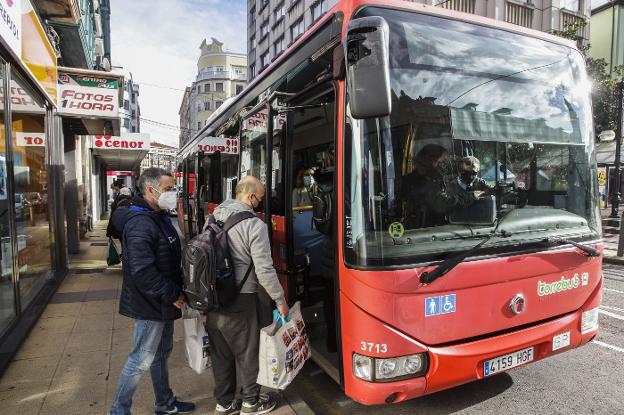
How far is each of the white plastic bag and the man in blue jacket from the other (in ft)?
0.47

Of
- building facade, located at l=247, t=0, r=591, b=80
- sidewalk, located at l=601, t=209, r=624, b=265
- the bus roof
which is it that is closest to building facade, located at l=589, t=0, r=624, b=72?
building facade, located at l=247, t=0, r=591, b=80

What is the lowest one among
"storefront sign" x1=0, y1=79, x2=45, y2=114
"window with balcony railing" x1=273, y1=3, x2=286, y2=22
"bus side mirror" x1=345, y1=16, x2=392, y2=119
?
"bus side mirror" x1=345, y1=16, x2=392, y2=119

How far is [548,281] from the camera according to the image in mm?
3057

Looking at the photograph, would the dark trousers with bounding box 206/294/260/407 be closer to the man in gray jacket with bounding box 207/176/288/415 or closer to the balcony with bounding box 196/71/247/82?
the man in gray jacket with bounding box 207/176/288/415

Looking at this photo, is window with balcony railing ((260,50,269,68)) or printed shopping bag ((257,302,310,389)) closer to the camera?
printed shopping bag ((257,302,310,389))

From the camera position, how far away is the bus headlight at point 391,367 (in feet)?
8.64

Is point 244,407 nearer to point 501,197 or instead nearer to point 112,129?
point 501,197

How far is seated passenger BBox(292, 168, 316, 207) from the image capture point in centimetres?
409

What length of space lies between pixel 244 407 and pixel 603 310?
5.40 m

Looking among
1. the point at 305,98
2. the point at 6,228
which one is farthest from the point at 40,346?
the point at 305,98

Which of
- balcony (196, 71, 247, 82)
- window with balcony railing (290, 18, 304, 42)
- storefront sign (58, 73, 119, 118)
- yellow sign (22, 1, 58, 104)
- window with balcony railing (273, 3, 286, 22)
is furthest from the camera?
balcony (196, 71, 247, 82)

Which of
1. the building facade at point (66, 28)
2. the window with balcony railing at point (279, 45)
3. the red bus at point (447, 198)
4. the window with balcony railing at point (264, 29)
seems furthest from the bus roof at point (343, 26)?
the window with balcony railing at point (264, 29)

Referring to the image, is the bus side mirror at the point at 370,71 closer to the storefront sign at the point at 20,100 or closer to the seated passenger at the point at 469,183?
the seated passenger at the point at 469,183

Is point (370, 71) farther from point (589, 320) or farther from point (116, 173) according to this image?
point (116, 173)
